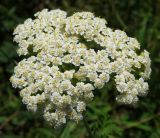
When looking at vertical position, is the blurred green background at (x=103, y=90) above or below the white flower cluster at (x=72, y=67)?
above

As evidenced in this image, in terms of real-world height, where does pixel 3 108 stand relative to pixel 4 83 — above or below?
below

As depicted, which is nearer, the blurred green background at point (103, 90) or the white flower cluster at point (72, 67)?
the white flower cluster at point (72, 67)

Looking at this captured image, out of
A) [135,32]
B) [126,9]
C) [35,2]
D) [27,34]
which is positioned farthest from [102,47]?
[35,2]

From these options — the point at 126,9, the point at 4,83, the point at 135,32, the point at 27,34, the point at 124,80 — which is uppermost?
the point at 126,9

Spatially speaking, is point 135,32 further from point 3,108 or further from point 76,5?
point 3,108

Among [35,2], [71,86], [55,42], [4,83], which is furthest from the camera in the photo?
[35,2]
